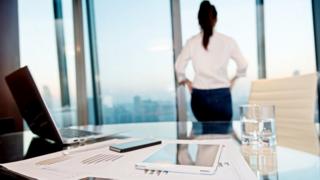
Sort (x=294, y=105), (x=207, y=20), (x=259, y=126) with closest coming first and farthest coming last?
(x=259, y=126) < (x=294, y=105) < (x=207, y=20)

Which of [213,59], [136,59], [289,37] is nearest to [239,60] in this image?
[213,59]

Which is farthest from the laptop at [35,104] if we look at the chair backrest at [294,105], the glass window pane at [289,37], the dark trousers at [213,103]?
the glass window pane at [289,37]

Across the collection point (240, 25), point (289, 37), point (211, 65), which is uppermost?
point (240, 25)

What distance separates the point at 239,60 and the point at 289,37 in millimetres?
1352

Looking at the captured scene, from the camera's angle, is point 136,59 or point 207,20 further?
point 136,59

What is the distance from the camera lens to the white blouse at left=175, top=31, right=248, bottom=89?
2127mm

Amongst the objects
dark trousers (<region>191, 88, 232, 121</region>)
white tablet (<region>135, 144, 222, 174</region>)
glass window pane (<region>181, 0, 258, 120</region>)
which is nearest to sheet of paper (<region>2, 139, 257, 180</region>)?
white tablet (<region>135, 144, 222, 174</region>)

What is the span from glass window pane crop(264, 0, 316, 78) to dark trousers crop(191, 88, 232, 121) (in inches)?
52.5

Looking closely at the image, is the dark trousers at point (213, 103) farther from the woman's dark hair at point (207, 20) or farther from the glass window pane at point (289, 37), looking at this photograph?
the glass window pane at point (289, 37)

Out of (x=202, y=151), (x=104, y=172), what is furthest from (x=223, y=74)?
(x=104, y=172)

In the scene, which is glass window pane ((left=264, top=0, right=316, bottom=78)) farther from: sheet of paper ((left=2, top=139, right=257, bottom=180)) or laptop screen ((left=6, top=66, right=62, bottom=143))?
laptop screen ((left=6, top=66, right=62, bottom=143))

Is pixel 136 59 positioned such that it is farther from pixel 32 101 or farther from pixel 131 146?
pixel 131 146

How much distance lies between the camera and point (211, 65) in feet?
7.02

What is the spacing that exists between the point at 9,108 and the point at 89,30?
1.59 metres
